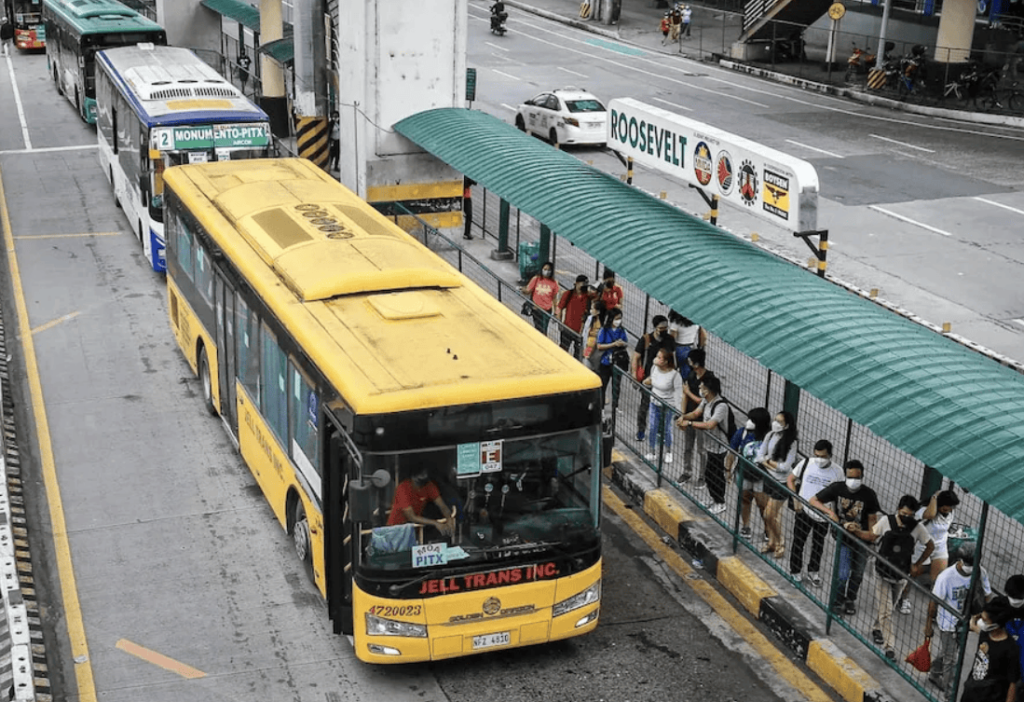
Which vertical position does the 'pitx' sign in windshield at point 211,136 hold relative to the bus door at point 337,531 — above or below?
above

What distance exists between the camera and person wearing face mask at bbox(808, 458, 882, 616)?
10773 mm

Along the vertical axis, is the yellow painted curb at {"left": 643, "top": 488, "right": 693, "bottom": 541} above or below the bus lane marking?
above

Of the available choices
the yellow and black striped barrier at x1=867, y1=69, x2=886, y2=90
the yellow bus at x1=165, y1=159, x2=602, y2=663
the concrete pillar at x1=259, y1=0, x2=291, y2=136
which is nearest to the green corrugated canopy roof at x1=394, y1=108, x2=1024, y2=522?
the yellow bus at x1=165, y1=159, x2=602, y2=663

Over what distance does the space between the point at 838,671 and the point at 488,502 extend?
10.1 ft

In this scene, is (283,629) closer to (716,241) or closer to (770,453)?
(770,453)

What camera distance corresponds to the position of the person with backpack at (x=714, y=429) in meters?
12.6

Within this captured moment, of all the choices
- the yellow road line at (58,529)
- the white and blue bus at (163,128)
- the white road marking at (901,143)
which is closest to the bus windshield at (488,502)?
the yellow road line at (58,529)

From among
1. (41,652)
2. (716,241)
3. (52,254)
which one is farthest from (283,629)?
(52,254)

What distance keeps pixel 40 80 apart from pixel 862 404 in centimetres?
3854

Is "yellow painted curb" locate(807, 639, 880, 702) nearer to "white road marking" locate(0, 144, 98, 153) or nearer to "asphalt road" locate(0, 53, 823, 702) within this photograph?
"asphalt road" locate(0, 53, 823, 702)

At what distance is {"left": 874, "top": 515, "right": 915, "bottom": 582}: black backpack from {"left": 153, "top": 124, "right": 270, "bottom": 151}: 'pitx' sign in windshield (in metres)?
13.2

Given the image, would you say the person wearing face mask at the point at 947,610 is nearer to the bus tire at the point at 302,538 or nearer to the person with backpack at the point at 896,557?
the person with backpack at the point at 896,557

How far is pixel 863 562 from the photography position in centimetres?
1068

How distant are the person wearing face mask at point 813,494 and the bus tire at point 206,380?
7278mm
